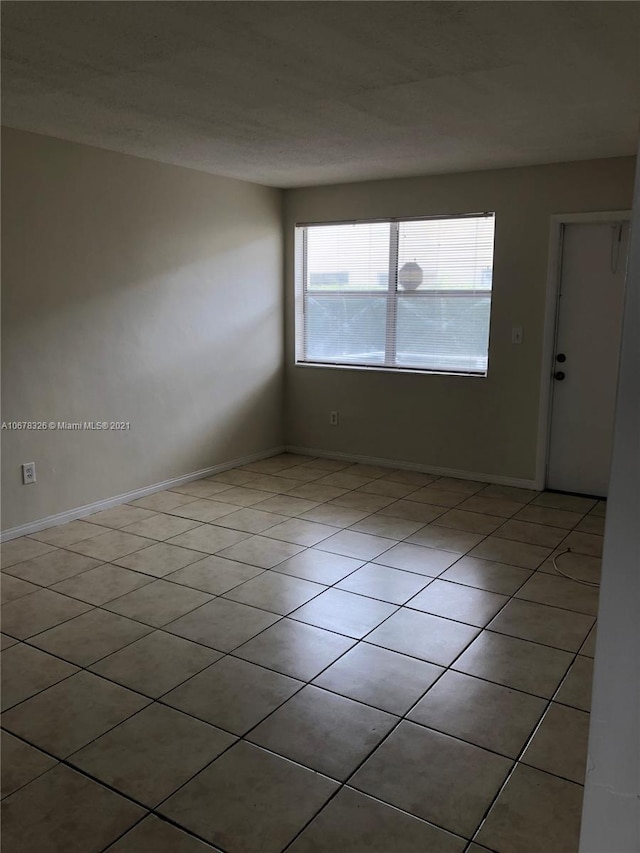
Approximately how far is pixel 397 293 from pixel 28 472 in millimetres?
3134

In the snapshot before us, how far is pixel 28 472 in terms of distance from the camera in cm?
411

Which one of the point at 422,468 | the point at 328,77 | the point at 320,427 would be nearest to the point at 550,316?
the point at 422,468

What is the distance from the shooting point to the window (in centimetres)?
527

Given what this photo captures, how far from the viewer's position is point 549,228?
4.84 m

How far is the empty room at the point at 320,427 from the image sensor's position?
202cm

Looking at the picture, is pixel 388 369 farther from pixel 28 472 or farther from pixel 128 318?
pixel 28 472

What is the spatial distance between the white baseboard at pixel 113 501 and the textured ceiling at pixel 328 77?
2.28 metres

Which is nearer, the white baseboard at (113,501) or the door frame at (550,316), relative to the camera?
the white baseboard at (113,501)

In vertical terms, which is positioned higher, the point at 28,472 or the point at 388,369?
the point at 388,369

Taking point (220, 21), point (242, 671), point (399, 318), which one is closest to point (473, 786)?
point (242, 671)

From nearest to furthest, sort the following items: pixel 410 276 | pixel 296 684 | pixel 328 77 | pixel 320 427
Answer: pixel 296 684, pixel 328 77, pixel 410 276, pixel 320 427

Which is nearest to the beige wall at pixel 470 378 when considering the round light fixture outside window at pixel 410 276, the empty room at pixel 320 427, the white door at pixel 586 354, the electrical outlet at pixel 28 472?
the empty room at pixel 320 427

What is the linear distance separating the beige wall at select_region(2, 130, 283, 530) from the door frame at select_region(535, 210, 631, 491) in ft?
7.69

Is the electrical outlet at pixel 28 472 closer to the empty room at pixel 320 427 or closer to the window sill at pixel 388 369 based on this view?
the empty room at pixel 320 427
